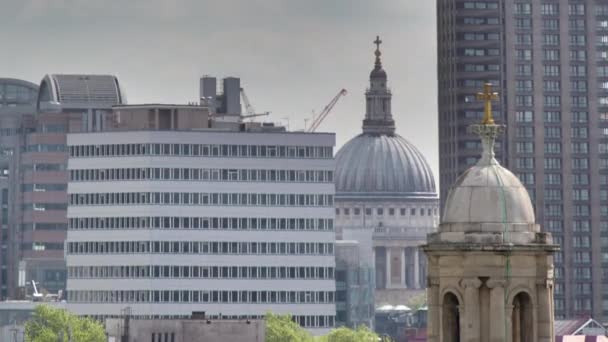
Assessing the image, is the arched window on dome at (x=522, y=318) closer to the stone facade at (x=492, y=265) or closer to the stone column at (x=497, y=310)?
the stone facade at (x=492, y=265)

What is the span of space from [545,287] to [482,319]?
1.58 meters

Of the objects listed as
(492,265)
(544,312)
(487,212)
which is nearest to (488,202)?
(487,212)

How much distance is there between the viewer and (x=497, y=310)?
6644 cm

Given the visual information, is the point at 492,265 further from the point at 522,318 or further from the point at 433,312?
the point at 433,312

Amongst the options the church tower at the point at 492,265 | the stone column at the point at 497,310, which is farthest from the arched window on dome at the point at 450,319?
the stone column at the point at 497,310

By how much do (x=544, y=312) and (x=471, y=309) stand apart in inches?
65.5

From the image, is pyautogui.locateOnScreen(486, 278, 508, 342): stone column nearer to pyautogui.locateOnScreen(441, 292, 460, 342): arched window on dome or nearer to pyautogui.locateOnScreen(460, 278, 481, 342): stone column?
pyautogui.locateOnScreen(460, 278, 481, 342): stone column

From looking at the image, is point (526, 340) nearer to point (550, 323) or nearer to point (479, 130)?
point (550, 323)

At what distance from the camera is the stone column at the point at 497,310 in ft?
218

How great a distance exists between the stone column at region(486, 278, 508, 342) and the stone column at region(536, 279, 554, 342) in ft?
2.59

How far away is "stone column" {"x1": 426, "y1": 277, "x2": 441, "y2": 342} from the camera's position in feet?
220

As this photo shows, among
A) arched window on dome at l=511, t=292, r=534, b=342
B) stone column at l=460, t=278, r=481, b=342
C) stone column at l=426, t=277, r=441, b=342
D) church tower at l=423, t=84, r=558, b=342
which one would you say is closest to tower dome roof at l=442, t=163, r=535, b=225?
church tower at l=423, t=84, r=558, b=342

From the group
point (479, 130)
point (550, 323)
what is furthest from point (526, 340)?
point (479, 130)

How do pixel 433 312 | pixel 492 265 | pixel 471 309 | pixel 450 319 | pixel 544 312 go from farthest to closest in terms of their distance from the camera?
pixel 450 319, pixel 433 312, pixel 544 312, pixel 492 265, pixel 471 309
